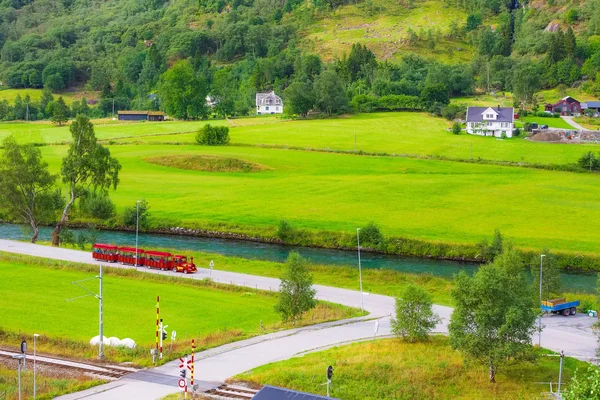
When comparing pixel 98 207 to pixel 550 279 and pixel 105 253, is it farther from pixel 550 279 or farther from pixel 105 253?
pixel 550 279

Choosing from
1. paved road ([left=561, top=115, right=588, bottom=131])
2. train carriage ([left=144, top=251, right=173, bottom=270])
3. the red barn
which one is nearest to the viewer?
train carriage ([left=144, top=251, right=173, bottom=270])

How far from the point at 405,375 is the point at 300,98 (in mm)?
136017

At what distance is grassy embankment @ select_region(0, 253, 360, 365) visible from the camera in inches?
1969

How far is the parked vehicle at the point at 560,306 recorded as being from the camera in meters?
59.3

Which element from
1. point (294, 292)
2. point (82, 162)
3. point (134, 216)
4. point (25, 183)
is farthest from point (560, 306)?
A: point (25, 183)

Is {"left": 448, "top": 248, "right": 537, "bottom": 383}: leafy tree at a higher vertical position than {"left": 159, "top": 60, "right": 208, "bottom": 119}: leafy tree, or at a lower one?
lower

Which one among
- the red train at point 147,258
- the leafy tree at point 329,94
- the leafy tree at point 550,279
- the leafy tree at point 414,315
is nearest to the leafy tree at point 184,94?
the leafy tree at point 329,94

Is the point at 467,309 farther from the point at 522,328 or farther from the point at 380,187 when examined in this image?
the point at 380,187

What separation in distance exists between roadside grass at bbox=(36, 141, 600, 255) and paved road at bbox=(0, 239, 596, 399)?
20.4 m

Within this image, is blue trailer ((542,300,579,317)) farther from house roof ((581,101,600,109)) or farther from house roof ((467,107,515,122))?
house roof ((581,101,600,109))

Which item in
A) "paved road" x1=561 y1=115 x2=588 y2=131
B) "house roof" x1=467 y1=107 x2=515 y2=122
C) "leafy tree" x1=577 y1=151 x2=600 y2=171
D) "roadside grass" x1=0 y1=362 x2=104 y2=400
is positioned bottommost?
"roadside grass" x1=0 y1=362 x2=104 y2=400

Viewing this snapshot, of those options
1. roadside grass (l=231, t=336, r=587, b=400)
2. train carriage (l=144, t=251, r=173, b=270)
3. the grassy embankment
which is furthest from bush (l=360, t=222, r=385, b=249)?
roadside grass (l=231, t=336, r=587, b=400)

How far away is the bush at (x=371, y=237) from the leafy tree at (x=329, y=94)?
93529 millimetres

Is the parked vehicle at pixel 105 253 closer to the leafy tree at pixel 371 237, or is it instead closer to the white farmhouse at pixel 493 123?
the leafy tree at pixel 371 237
